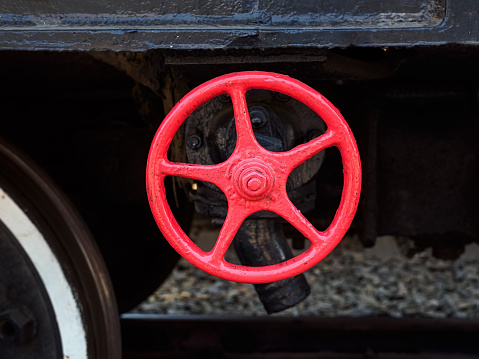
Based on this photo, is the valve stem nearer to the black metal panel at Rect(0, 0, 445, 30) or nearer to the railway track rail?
the black metal panel at Rect(0, 0, 445, 30)

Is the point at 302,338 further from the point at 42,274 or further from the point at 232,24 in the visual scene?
the point at 232,24

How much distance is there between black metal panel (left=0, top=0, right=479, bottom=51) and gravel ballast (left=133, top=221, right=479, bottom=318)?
209 centimetres

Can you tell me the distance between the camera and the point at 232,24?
1004mm

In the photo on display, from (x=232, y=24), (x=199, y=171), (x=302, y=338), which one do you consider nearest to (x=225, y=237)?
(x=199, y=171)

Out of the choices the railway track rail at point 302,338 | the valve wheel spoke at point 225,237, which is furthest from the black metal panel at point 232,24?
the railway track rail at point 302,338

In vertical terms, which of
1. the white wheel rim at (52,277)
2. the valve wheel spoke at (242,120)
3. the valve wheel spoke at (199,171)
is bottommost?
the white wheel rim at (52,277)

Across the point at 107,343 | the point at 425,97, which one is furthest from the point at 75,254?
the point at 425,97

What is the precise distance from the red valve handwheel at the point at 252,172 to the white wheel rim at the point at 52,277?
1.32ft

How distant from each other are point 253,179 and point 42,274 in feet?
2.11

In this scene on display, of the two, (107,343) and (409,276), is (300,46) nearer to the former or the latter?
(107,343)

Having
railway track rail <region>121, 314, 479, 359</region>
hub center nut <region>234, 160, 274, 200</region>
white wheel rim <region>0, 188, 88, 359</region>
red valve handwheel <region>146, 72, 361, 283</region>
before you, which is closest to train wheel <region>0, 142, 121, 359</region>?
white wheel rim <region>0, 188, 88, 359</region>

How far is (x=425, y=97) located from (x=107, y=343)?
44.0 inches

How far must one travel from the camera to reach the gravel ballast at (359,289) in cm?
304

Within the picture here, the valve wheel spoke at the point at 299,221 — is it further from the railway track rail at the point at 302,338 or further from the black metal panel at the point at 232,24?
the railway track rail at the point at 302,338
